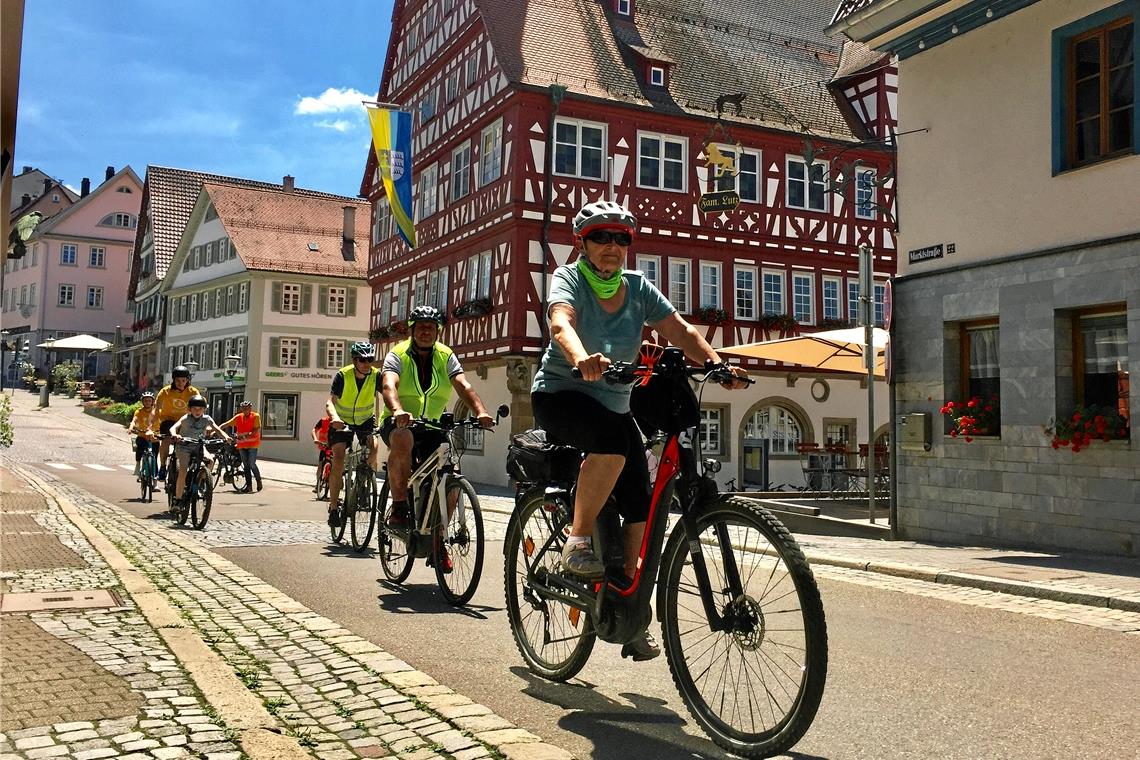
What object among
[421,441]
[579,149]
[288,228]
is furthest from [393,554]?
[288,228]

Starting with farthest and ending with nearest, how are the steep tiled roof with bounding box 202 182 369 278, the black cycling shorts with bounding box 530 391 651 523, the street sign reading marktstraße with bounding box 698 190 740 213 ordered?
the steep tiled roof with bounding box 202 182 369 278 < the street sign reading marktstraße with bounding box 698 190 740 213 < the black cycling shorts with bounding box 530 391 651 523

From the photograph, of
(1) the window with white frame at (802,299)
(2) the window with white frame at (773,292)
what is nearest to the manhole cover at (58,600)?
(2) the window with white frame at (773,292)

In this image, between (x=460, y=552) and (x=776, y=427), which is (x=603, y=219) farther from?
(x=776, y=427)

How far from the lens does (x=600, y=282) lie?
4.43 metres

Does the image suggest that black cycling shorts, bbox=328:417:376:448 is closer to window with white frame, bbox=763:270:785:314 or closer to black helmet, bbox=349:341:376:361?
black helmet, bbox=349:341:376:361

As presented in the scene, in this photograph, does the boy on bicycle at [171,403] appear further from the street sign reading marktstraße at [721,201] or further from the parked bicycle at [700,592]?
the street sign reading marktstraße at [721,201]

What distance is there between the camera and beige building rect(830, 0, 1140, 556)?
35.7 feet

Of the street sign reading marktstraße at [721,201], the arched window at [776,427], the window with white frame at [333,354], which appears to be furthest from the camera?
the window with white frame at [333,354]

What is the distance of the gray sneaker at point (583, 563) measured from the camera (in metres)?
4.14

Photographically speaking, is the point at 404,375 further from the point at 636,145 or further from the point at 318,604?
the point at 636,145

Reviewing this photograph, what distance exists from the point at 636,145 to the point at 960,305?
51.1 feet

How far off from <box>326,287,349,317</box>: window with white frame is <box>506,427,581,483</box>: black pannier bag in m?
44.7

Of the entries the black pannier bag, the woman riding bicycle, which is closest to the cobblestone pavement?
the woman riding bicycle

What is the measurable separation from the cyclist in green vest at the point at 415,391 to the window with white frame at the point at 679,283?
20.0 metres
